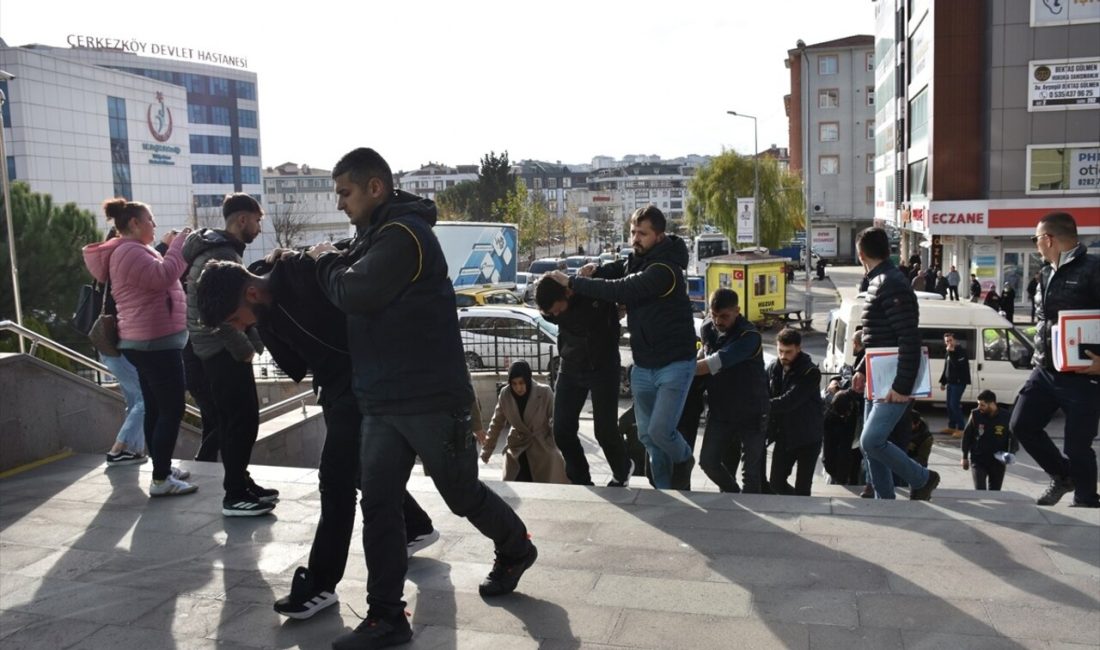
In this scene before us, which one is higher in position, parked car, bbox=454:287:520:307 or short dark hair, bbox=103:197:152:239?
short dark hair, bbox=103:197:152:239

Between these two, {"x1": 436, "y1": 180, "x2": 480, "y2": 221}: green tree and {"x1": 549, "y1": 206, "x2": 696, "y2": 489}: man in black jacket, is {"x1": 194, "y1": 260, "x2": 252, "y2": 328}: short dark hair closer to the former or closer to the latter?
{"x1": 549, "y1": 206, "x2": 696, "y2": 489}: man in black jacket

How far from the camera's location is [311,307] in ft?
12.0

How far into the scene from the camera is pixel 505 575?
12.9 feet

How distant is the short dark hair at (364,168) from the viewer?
11.6ft

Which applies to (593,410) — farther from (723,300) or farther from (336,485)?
(336,485)

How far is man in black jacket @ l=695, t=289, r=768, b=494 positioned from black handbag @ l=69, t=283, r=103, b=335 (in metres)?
4.13

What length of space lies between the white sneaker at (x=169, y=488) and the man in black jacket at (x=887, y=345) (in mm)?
4183

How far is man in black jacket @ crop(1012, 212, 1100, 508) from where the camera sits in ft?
16.8

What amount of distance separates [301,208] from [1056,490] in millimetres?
80899

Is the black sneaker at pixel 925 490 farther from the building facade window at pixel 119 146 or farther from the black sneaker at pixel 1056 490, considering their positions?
the building facade window at pixel 119 146

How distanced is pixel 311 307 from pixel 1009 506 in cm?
390

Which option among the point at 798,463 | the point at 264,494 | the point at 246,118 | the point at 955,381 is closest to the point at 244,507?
the point at 264,494

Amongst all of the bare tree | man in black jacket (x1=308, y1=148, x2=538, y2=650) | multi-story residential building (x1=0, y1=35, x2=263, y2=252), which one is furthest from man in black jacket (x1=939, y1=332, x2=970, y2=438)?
the bare tree

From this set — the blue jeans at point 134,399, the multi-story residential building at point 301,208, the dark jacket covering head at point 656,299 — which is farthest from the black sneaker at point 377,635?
the multi-story residential building at point 301,208
